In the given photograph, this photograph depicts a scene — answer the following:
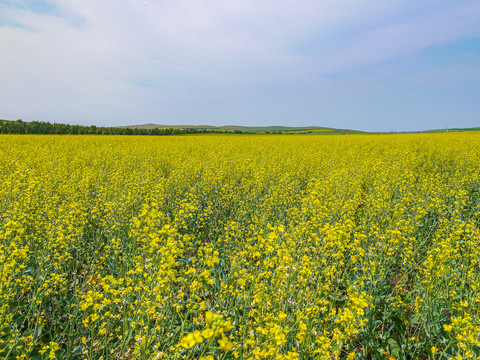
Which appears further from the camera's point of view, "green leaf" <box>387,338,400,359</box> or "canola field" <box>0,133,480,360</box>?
"green leaf" <box>387,338,400,359</box>

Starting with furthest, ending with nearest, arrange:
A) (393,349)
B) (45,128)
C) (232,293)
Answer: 1. (45,128)
2. (393,349)
3. (232,293)

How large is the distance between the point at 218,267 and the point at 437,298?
289cm

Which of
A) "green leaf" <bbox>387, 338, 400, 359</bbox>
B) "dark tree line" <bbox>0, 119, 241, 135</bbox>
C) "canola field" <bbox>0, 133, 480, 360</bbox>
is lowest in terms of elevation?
"green leaf" <bbox>387, 338, 400, 359</bbox>

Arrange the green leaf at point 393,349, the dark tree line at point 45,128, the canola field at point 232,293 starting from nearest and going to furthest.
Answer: the canola field at point 232,293 < the green leaf at point 393,349 < the dark tree line at point 45,128

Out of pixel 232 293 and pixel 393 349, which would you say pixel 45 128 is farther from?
pixel 393 349

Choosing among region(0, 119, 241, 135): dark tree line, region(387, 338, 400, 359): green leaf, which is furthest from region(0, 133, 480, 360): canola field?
region(0, 119, 241, 135): dark tree line

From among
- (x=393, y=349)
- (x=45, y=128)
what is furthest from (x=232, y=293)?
(x=45, y=128)


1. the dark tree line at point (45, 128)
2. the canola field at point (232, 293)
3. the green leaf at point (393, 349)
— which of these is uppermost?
A: the dark tree line at point (45, 128)

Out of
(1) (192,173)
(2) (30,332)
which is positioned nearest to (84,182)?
(1) (192,173)

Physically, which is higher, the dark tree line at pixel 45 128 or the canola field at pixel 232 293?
the dark tree line at pixel 45 128

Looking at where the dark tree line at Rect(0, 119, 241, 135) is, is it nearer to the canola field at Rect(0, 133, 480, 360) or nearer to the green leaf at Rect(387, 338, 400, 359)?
the canola field at Rect(0, 133, 480, 360)

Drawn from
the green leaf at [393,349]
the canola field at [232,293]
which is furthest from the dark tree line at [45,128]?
the green leaf at [393,349]

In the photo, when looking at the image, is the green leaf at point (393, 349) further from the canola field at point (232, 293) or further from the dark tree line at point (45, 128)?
→ the dark tree line at point (45, 128)

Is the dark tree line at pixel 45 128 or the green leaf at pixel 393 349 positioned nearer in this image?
the green leaf at pixel 393 349
